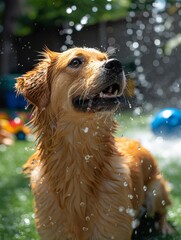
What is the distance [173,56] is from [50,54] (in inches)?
359

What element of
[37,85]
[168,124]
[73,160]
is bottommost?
[168,124]

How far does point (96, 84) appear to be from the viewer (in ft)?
9.78

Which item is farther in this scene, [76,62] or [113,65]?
[76,62]

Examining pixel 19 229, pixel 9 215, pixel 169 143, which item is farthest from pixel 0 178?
pixel 169 143

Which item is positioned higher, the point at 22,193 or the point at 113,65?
the point at 113,65

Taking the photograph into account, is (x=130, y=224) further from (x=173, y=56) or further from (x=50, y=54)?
(x=173, y=56)

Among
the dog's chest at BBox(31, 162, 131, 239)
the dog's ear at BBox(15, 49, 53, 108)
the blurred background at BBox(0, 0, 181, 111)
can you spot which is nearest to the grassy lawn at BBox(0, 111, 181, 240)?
the dog's chest at BBox(31, 162, 131, 239)

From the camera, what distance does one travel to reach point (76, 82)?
10.2 feet

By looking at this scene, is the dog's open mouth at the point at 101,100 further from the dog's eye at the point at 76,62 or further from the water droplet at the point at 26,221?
the water droplet at the point at 26,221

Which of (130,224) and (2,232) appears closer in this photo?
(130,224)

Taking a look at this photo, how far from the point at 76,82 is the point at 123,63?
211 centimetres

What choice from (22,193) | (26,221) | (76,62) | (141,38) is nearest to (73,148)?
(76,62)

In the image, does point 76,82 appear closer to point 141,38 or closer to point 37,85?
point 37,85

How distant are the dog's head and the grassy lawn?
2.05 feet
